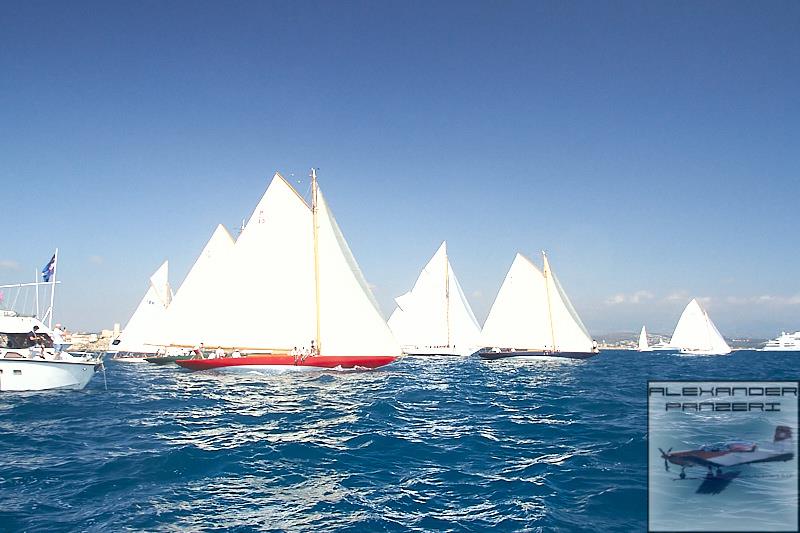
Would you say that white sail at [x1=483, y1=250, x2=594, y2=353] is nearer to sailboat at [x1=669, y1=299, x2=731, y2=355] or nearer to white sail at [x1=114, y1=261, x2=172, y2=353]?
white sail at [x1=114, y1=261, x2=172, y2=353]

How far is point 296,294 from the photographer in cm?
4891

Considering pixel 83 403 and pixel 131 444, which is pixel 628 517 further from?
pixel 83 403

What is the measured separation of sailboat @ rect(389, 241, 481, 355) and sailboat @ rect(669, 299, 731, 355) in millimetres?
78065

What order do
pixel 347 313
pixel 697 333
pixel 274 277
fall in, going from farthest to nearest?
1. pixel 697 333
2. pixel 274 277
3. pixel 347 313

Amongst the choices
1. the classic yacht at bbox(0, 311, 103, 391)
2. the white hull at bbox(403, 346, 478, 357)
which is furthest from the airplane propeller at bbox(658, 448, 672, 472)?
the white hull at bbox(403, 346, 478, 357)

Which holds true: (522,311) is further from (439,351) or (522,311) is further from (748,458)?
(748,458)

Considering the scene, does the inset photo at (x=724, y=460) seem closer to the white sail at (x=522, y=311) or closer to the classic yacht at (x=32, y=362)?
the classic yacht at (x=32, y=362)

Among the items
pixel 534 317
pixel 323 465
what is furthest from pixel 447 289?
pixel 323 465

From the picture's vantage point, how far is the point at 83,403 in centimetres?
2966

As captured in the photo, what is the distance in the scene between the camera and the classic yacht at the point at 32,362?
3266cm

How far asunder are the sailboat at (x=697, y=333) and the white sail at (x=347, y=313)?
117m

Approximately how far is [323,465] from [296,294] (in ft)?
112

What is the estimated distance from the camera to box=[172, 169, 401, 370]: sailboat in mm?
47812

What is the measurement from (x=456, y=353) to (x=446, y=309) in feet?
27.1
